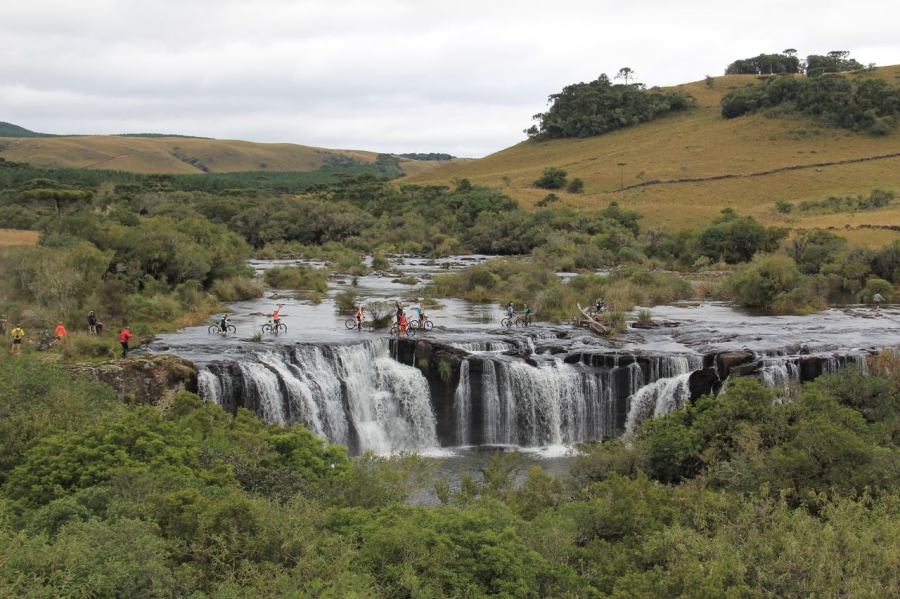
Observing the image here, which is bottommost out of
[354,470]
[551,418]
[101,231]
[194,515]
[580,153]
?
[551,418]

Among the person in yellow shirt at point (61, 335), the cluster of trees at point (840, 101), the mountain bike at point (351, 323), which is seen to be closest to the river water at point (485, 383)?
the mountain bike at point (351, 323)

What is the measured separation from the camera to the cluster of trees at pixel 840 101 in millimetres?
99688

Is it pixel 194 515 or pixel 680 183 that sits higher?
pixel 680 183

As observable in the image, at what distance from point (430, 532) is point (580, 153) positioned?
4413 inches

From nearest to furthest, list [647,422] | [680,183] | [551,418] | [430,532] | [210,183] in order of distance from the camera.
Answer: [430,532] → [647,422] → [551,418] → [680,183] → [210,183]

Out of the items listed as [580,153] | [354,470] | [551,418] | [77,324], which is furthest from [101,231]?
[580,153]

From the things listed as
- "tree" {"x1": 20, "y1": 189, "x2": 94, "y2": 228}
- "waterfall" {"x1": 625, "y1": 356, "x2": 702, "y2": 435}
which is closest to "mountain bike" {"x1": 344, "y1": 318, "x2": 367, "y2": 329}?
"waterfall" {"x1": 625, "y1": 356, "x2": 702, "y2": 435}

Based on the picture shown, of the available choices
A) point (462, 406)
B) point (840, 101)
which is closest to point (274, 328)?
point (462, 406)

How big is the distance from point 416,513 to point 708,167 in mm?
92397

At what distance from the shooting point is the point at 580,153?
11850cm

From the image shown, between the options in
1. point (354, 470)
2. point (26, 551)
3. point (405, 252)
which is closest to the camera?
point (26, 551)

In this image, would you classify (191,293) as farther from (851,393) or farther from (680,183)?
(680,183)

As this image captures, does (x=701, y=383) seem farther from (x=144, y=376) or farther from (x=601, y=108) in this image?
(x=601, y=108)

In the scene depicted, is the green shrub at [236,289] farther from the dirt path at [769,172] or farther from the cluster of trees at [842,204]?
the dirt path at [769,172]
